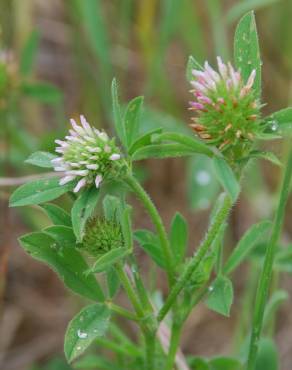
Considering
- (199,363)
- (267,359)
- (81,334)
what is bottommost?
(267,359)

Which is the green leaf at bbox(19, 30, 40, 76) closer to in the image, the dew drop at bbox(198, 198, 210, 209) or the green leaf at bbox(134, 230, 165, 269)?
the dew drop at bbox(198, 198, 210, 209)

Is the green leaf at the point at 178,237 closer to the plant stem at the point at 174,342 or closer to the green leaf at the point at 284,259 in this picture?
the plant stem at the point at 174,342

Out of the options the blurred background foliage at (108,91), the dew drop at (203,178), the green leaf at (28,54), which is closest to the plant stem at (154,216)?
the blurred background foliage at (108,91)

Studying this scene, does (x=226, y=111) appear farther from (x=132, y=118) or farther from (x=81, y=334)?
(x=81, y=334)

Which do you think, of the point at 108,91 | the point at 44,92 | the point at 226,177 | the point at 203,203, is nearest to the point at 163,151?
the point at 226,177

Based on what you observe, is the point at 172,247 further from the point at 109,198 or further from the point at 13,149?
the point at 13,149

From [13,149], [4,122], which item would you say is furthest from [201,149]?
[13,149]
